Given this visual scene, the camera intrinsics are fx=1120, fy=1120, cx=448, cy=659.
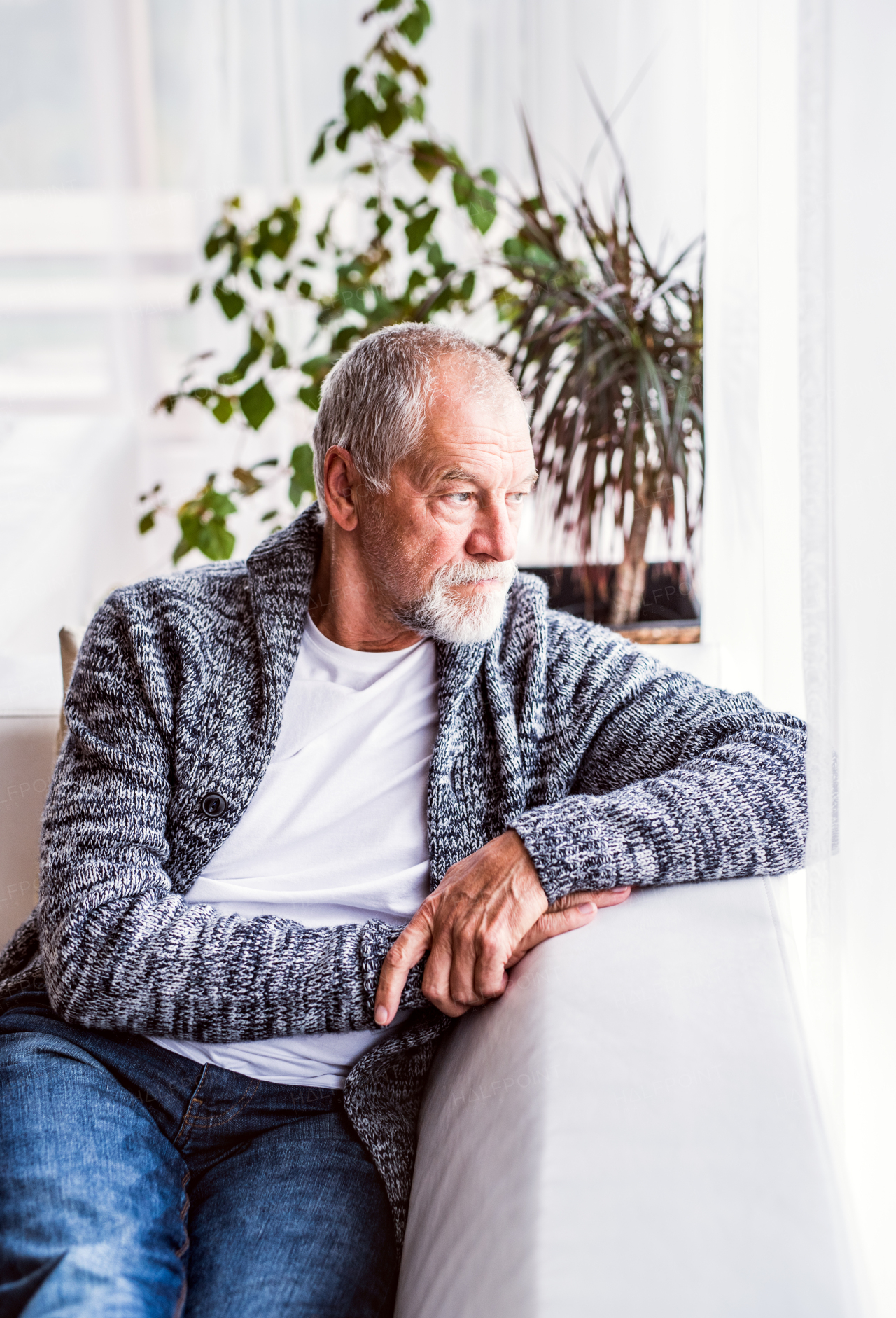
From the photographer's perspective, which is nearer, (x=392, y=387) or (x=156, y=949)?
(x=156, y=949)

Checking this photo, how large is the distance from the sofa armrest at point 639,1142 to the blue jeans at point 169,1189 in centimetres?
7

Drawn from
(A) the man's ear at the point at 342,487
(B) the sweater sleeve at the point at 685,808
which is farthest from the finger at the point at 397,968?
(A) the man's ear at the point at 342,487

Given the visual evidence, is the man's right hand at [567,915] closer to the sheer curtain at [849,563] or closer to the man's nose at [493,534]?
the sheer curtain at [849,563]

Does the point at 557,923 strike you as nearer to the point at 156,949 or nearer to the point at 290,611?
the point at 156,949

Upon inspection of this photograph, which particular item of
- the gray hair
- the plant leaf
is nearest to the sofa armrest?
the gray hair

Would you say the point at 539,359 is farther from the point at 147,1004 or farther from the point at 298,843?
the point at 147,1004

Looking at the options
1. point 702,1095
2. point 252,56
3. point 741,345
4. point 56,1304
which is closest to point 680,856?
point 702,1095

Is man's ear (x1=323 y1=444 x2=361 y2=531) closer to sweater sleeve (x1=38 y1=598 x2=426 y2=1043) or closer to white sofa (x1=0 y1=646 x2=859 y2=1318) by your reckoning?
sweater sleeve (x1=38 y1=598 x2=426 y2=1043)

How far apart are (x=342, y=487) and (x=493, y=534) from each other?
21 cm

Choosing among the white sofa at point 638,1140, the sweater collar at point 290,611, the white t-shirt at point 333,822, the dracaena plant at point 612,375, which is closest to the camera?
the white sofa at point 638,1140

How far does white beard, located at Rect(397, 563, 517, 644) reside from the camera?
128 cm

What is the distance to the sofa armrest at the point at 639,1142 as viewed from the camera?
749mm

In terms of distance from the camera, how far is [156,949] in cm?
111

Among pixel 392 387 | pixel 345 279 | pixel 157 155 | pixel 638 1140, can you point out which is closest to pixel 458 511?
pixel 392 387
